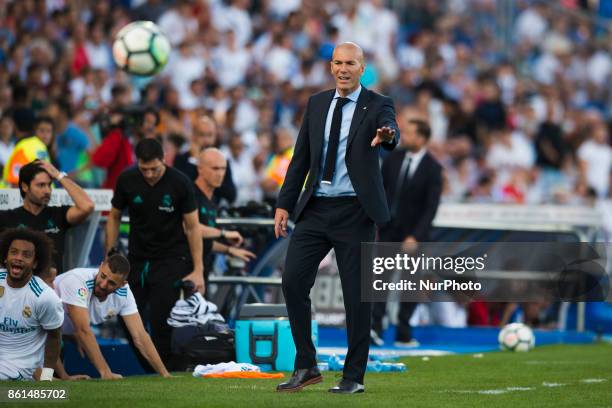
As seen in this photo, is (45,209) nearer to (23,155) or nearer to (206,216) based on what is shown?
(23,155)

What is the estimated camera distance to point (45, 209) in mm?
11062

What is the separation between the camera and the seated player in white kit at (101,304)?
1057 centimetres

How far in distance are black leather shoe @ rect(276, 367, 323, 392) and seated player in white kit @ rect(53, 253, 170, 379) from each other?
1.99m

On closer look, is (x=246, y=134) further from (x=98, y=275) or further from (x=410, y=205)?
(x=98, y=275)

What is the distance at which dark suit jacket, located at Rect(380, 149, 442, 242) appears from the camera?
1476 cm

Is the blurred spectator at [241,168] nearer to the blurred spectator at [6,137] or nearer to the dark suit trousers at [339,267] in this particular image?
the blurred spectator at [6,137]

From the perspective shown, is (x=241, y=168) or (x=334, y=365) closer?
(x=334, y=365)

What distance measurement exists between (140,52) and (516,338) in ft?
16.9

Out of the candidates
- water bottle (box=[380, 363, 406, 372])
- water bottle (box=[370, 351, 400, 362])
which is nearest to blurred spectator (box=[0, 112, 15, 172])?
water bottle (box=[370, 351, 400, 362])

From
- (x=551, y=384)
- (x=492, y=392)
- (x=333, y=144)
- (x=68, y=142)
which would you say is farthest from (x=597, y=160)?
(x=333, y=144)

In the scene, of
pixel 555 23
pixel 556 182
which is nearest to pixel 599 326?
pixel 556 182

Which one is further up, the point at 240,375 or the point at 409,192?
the point at 409,192

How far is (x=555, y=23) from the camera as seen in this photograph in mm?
29500

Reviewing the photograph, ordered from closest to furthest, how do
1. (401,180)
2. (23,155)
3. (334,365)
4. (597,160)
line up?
(334,365) < (23,155) < (401,180) < (597,160)
